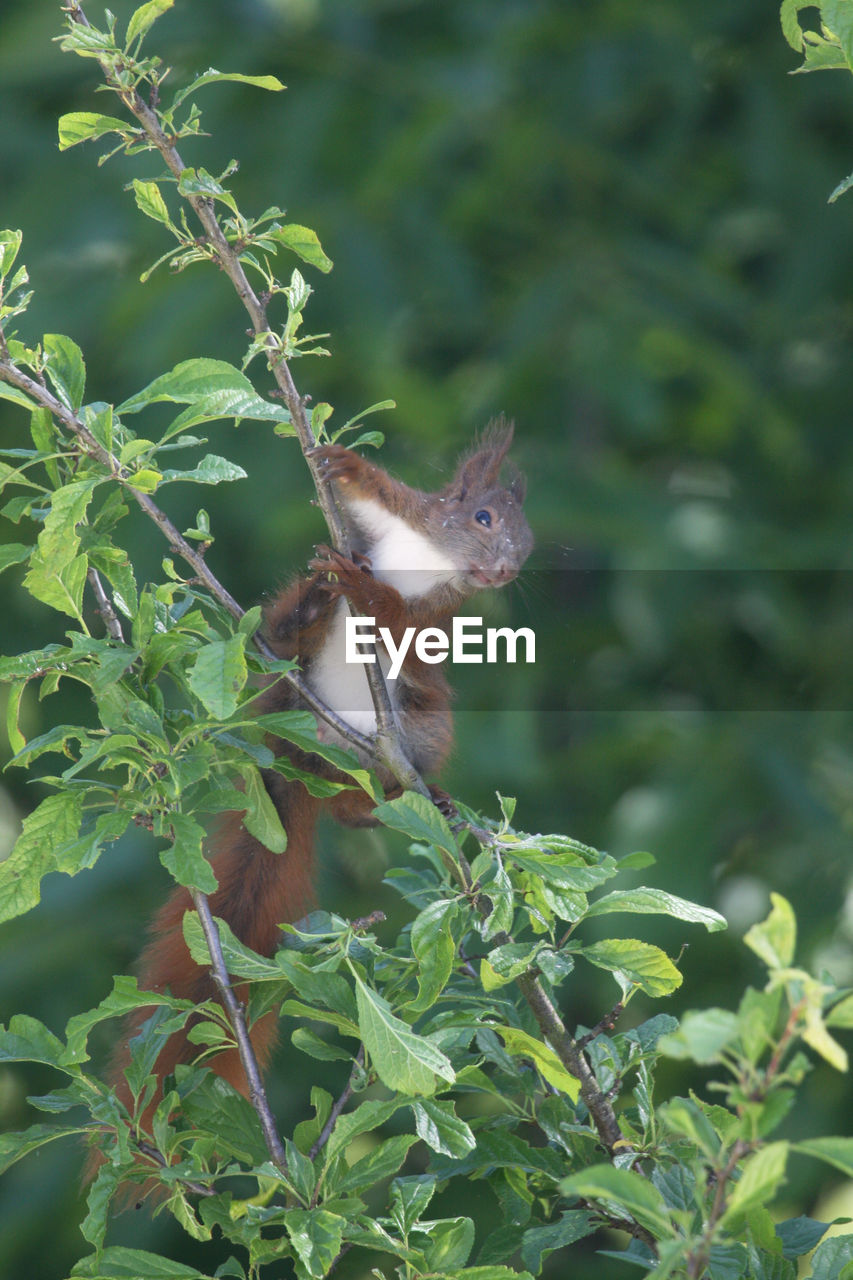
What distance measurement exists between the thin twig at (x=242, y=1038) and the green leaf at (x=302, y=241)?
427mm

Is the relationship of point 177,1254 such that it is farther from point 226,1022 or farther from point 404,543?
point 226,1022

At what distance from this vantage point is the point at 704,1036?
2.02 ft

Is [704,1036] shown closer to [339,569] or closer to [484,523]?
[339,569]

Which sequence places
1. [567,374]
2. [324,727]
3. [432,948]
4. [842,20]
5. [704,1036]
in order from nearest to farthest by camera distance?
1. [704,1036]
2. [842,20]
3. [432,948]
4. [324,727]
5. [567,374]

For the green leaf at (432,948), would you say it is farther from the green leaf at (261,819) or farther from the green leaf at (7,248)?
the green leaf at (7,248)

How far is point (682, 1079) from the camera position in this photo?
2.74 meters

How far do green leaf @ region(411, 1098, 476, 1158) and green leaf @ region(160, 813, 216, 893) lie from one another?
0.19 meters

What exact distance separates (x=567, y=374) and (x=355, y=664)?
1562 mm

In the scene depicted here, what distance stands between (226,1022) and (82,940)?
1.75 m

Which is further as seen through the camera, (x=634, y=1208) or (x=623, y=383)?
(x=623, y=383)

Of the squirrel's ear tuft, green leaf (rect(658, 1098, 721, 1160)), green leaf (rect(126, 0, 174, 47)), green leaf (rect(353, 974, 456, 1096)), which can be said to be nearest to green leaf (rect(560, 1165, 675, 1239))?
green leaf (rect(658, 1098, 721, 1160))

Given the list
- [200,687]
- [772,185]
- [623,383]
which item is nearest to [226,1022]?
[200,687]

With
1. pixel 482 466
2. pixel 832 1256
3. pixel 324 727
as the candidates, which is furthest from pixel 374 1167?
pixel 482 466

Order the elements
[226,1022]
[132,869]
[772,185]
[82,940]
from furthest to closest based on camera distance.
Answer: [772,185], [82,940], [132,869], [226,1022]
